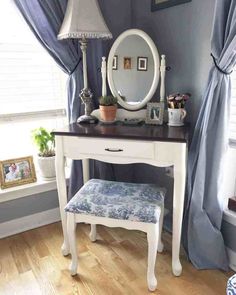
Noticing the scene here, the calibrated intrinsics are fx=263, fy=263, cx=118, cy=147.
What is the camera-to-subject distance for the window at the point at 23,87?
1.74 metres

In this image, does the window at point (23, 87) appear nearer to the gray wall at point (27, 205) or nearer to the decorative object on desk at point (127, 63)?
the gray wall at point (27, 205)

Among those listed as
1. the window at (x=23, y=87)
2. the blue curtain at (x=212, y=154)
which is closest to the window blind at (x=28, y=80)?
the window at (x=23, y=87)

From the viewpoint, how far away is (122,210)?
132cm

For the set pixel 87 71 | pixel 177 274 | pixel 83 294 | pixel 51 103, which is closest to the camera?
pixel 83 294

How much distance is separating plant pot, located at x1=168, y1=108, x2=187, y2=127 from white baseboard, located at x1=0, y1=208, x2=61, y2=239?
1.13 m

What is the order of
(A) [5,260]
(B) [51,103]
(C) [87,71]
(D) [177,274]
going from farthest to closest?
(B) [51,103] < (C) [87,71] < (A) [5,260] < (D) [177,274]

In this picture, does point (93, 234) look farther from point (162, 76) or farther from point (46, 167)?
point (162, 76)

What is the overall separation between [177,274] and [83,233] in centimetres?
73

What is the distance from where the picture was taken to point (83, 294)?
1.39 m

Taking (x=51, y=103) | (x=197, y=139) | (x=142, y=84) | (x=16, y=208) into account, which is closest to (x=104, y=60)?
(x=142, y=84)

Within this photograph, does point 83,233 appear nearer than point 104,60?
No

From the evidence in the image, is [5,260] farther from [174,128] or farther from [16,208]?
[174,128]

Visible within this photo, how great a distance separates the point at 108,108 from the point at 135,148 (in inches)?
15.7

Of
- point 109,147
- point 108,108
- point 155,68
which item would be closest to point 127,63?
point 155,68
